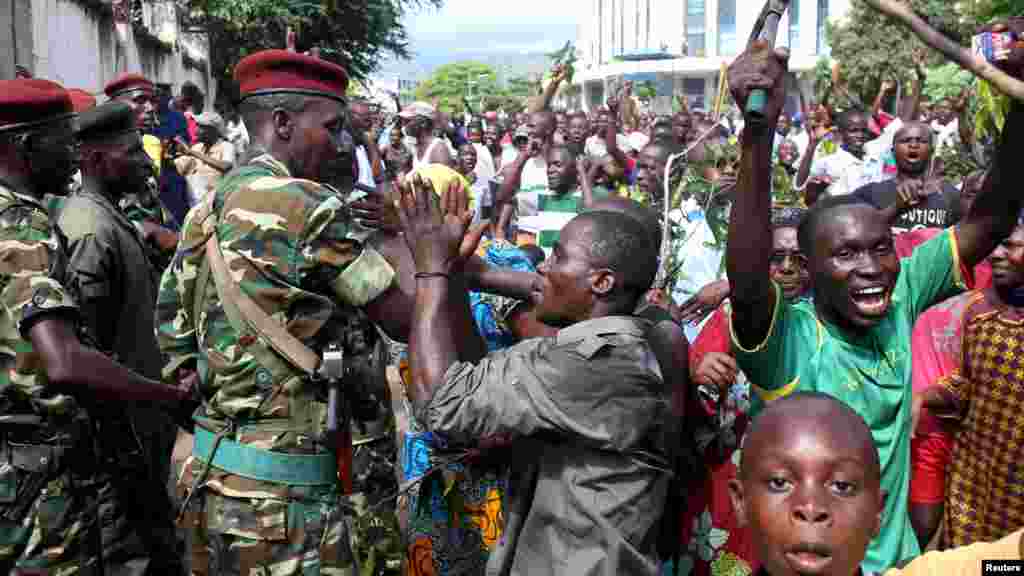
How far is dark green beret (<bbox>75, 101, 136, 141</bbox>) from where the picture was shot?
4.42 m

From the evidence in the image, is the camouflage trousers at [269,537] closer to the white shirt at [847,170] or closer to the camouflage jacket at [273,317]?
the camouflage jacket at [273,317]

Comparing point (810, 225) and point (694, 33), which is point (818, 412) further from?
point (694, 33)

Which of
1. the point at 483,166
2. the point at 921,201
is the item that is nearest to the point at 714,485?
the point at 921,201

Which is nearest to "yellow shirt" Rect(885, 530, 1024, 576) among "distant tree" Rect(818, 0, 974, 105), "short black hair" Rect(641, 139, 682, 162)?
"short black hair" Rect(641, 139, 682, 162)

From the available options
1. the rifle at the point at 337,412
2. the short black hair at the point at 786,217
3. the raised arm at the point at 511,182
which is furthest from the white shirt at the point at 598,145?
the rifle at the point at 337,412

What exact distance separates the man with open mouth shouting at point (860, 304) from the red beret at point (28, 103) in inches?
95.4

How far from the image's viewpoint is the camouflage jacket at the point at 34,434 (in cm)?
327

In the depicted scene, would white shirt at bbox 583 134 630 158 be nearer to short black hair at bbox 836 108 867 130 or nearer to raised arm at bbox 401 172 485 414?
short black hair at bbox 836 108 867 130

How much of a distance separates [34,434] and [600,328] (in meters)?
2.05

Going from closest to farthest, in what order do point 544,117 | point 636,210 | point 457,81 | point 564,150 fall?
point 636,210 → point 564,150 → point 544,117 → point 457,81

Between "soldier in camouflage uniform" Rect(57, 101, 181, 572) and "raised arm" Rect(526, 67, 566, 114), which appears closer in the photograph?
"soldier in camouflage uniform" Rect(57, 101, 181, 572)

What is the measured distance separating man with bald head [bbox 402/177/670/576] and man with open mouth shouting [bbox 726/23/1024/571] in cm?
31

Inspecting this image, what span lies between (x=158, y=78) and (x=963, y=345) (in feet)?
69.3

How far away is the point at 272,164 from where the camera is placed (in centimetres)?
304
